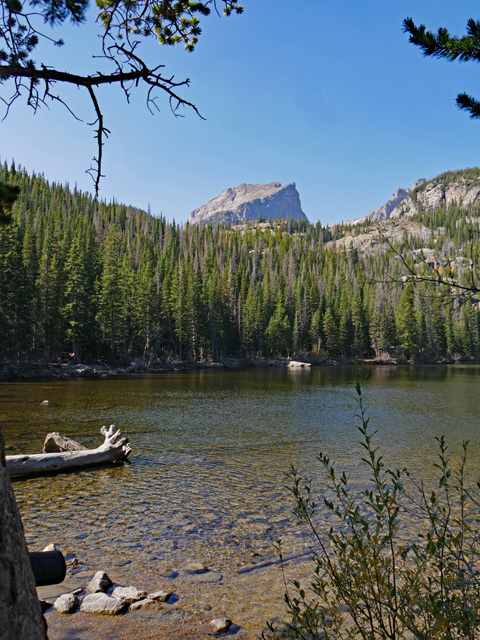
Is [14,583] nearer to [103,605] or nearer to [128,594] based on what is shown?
[103,605]

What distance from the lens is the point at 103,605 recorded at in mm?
5805

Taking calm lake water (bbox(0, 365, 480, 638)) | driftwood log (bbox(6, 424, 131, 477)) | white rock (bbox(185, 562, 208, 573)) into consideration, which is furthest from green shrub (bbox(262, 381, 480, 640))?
driftwood log (bbox(6, 424, 131, 477))

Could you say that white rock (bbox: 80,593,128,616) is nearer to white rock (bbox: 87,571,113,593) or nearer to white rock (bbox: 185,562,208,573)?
white rock (bbox: 87,571,113,593)

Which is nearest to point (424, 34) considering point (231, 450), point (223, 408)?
point (231, 450)

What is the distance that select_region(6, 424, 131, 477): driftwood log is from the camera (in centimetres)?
1164

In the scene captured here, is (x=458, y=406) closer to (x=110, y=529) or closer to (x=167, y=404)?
(x=167, y=404)

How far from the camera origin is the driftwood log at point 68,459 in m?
11.6

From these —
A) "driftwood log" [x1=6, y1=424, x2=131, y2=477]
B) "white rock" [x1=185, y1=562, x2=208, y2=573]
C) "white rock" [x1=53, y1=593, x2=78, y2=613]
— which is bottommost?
"white rock" [x1=185, y1=562, x2=208, y2=573]

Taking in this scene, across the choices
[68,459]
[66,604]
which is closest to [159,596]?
[66,604]

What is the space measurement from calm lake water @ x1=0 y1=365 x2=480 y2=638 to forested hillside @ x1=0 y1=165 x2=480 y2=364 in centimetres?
575

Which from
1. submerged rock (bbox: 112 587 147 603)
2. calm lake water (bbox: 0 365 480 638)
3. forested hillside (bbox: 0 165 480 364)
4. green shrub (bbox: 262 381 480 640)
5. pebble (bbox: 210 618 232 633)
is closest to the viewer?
green shrub (bbox: 262 381 480 640)

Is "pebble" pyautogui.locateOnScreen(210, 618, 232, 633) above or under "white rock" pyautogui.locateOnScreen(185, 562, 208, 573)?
above

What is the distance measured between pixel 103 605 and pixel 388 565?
4.32 m

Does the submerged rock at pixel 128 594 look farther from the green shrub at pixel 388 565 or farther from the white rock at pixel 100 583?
the green shrub at pixel 388 565
